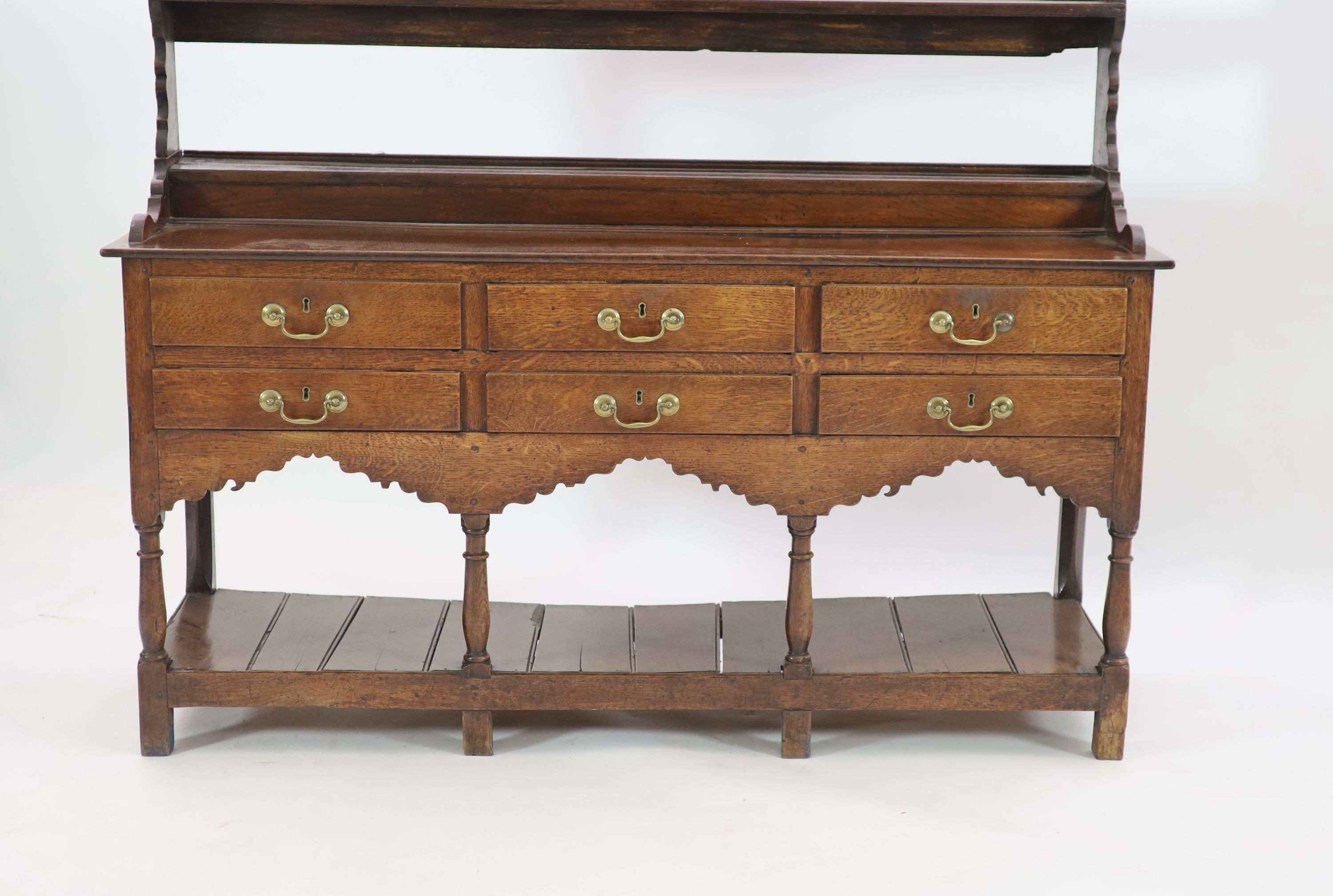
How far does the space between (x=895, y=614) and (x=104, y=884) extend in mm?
2078

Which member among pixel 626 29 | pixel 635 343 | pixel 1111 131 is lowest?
pixel 635 343

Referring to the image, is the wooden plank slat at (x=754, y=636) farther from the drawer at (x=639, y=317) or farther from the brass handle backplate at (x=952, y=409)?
the drawer at (x=639, y=317)

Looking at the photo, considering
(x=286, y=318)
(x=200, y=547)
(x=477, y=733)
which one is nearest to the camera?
A: (x=286, y=318)

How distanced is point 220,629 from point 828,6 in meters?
2.14

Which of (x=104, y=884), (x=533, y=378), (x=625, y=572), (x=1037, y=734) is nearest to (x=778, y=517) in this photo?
(x=625, y=572)

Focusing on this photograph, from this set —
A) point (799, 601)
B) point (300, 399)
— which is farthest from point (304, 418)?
point (799, 601)

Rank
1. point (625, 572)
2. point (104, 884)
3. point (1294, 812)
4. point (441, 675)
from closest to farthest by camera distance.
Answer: point (104, 884) → point (1294, 812) → point (441, 675) → point (625, 572)

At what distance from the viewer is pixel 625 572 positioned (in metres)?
5.06

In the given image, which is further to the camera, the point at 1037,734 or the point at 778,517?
the point at 778,517

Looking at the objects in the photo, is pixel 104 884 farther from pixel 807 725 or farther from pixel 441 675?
pixel 807 725

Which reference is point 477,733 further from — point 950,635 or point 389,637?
point 950,635

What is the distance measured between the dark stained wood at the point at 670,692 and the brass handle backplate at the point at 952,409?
65 centimetres

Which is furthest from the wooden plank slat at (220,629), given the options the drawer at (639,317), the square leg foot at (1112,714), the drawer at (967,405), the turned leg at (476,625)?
the square leg foot at (1112,714)

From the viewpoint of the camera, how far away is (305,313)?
3.61 meters
